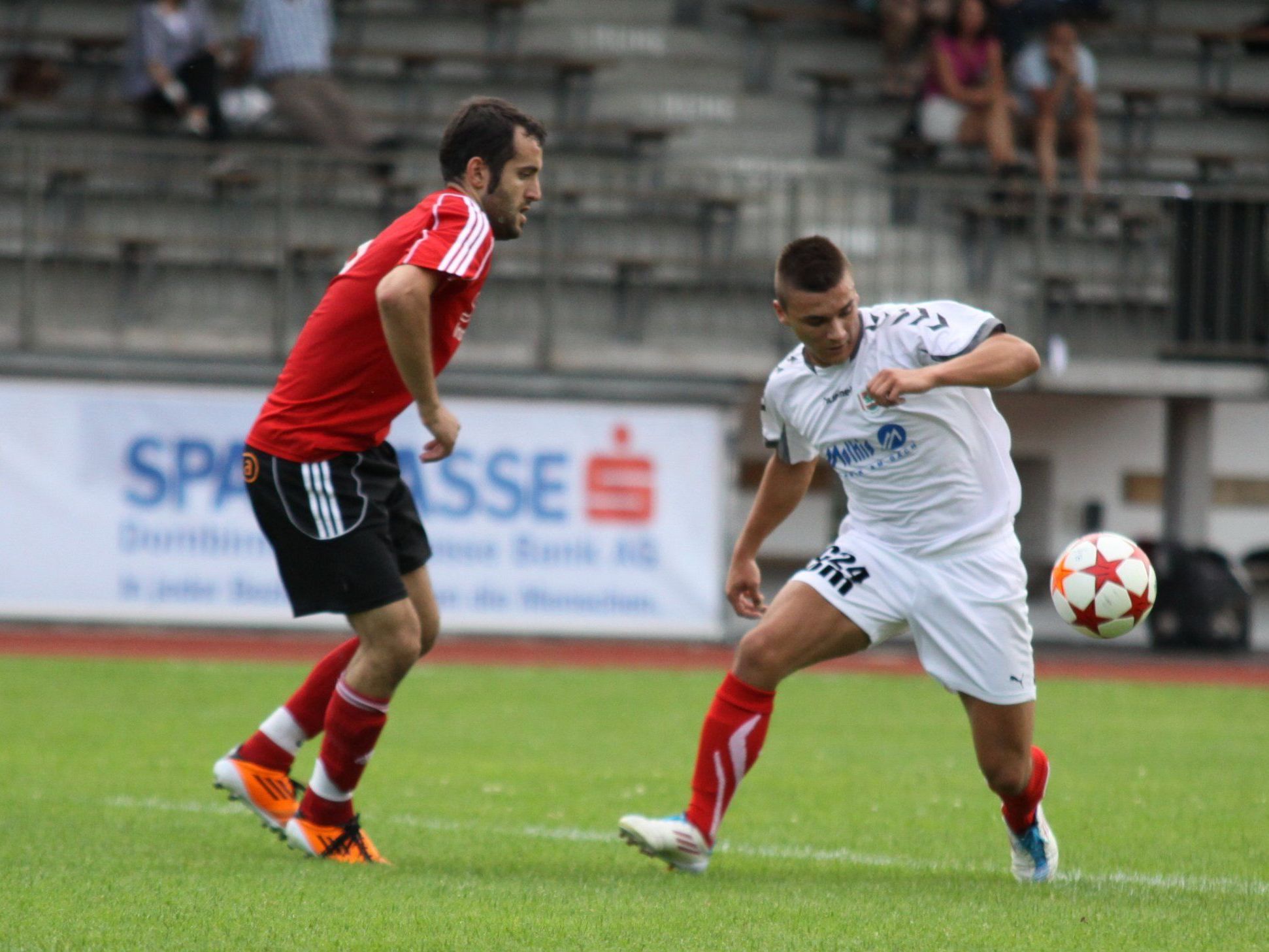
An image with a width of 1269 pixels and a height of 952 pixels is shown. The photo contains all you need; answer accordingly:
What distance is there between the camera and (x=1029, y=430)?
712 inches

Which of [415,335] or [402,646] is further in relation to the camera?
[402,646]

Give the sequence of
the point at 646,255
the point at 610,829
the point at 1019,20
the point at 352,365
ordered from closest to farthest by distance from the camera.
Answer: the point at 352,365 < the point at 610,829 < the point at 646,255 < the point at 1019,20

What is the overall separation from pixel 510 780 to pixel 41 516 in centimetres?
703

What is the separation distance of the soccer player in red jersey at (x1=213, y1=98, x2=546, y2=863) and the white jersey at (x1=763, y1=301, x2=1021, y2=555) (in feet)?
3.76

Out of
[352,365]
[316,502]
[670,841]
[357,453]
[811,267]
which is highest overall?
[811,267]

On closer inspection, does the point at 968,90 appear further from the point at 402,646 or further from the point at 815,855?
the point at 402,646

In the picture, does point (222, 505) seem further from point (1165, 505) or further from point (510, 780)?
point (1165, 505)

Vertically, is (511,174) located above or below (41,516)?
above

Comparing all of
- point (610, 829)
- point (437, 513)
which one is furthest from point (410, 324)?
point (437, 513)

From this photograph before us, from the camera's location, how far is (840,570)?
5.46m

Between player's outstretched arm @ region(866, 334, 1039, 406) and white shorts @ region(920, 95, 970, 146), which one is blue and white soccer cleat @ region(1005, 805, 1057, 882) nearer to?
player's outstretched arm @ region(866, 334, 1039, 406)

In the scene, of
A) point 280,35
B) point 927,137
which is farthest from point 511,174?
point 927,137

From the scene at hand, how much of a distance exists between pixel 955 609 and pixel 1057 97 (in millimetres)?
11761

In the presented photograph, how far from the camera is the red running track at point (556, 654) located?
12.8 metres
